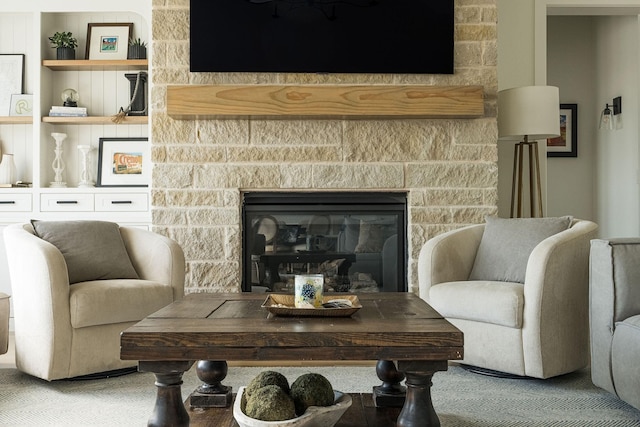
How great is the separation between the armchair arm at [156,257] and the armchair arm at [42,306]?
20.5 inches

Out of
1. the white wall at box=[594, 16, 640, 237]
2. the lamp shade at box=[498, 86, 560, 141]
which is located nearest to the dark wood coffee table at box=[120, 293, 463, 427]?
the lamp shade at box=[498, 86, 560, 141]

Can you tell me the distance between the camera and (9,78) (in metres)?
4.78

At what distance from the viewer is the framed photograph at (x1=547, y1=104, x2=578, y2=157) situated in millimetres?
6226

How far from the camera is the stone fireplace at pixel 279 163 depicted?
13.4 feet

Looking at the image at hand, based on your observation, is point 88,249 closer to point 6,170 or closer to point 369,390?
point 369,390

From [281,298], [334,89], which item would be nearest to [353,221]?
[334,89]

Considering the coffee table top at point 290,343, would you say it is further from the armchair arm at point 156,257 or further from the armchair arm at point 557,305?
the armchair arm at point 156,257

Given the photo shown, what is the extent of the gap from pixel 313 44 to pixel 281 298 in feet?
7.01

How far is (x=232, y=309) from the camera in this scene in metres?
2.30

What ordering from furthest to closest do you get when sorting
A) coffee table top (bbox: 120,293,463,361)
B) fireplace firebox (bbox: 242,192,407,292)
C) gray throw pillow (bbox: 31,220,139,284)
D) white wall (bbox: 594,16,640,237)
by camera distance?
white wall (bbox: 594,16,640,237) < fireplace firebox (bbox: 242,192,407,292) < gray throw pillow (bbox: 31,220,139,284) < coffee table top (bbox: 120,293,463,361)

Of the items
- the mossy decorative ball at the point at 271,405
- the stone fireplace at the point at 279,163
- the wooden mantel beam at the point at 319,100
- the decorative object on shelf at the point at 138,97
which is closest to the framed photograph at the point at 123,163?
the decorative object on shelf at the point at 138,97

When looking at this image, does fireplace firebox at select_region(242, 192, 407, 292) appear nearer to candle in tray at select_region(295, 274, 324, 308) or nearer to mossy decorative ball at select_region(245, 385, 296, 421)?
candle in tray at select_region(295, 274, 324, 308)

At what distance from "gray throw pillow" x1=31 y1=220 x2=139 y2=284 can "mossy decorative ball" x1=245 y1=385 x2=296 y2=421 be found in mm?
1710

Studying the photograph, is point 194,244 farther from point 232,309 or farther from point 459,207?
point 232,309
